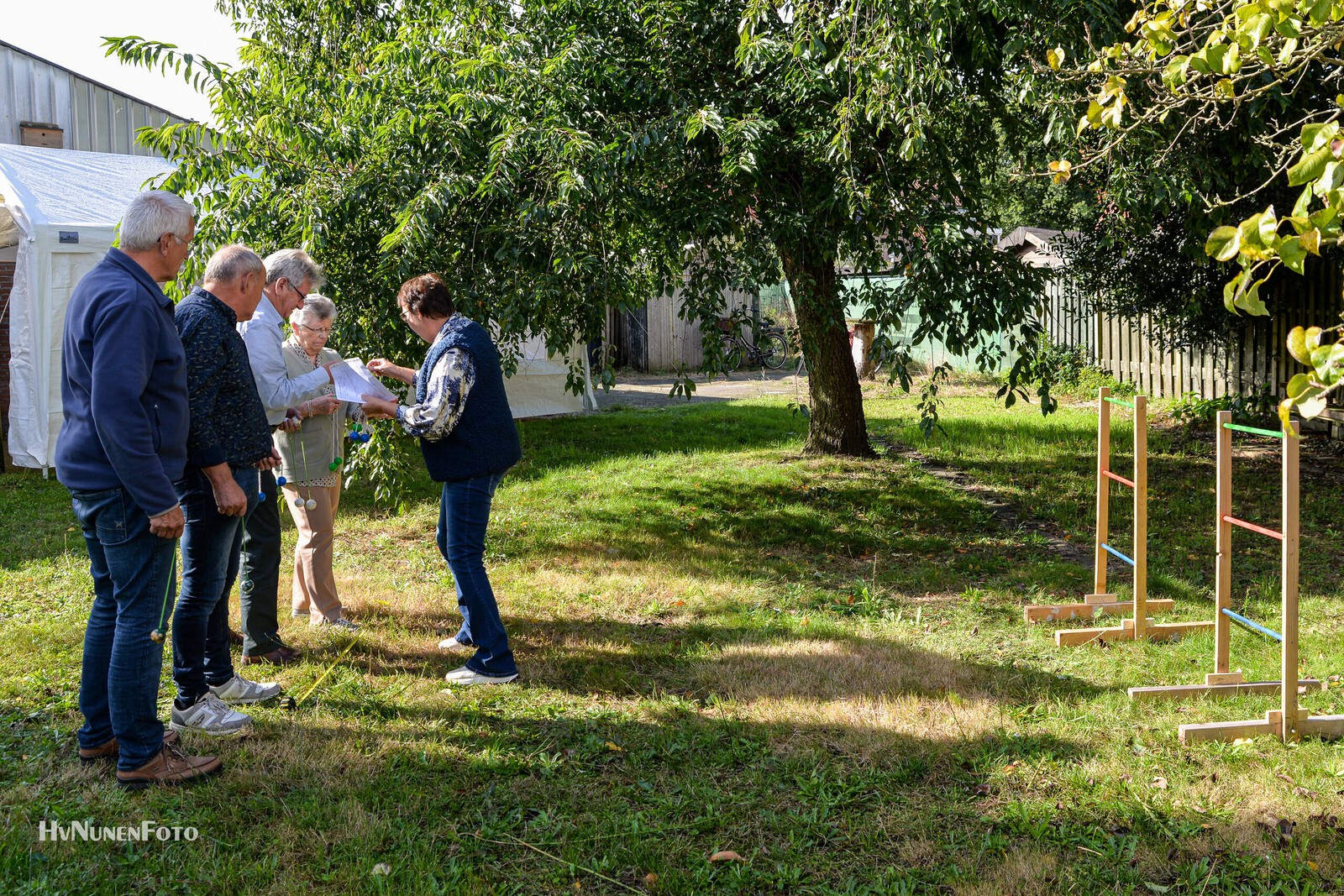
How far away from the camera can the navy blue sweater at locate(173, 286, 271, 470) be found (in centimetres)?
392

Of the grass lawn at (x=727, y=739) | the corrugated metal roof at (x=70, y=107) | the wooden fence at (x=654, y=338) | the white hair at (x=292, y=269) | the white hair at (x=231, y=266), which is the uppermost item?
the corrugated metal roof at (x=70, y=107)

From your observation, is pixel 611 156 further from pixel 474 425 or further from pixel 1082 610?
pixel 1082 610

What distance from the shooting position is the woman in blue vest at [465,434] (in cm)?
457

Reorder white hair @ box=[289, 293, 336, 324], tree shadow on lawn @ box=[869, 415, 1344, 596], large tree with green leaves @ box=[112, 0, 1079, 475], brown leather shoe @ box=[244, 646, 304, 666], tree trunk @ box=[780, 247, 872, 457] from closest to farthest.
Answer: brown leather shoe @ box=[244, 646, 304, 666] < white hair @ box=[289, 293, 336, 324] < large tree with green leaves @ box=[112, 0, 1079, 475] < tree shadow on lawn @ box=[869, 415, 1344, 596] < tree trunk @ box=[780, 247, 872, 457]

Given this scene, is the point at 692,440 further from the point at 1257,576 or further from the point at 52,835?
the point at 52,835

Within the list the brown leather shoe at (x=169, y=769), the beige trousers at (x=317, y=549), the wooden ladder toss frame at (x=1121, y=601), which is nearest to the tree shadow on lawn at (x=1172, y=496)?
the wooden ladder toss frame at (x=1121, y=601)

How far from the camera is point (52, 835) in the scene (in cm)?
A: 336

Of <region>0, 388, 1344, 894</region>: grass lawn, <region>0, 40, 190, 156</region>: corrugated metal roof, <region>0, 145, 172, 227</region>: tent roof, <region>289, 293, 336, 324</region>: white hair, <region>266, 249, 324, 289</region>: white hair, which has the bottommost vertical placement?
<region>0, 388, 1344, 894</region>: grass lawn

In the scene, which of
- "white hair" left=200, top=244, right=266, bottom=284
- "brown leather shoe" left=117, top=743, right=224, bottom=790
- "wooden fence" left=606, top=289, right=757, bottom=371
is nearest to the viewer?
"brown leather shoe" left=117, top=743, right=224, bottom=790

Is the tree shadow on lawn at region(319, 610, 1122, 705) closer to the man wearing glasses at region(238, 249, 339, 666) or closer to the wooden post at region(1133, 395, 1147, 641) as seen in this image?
the man wearing glasses at region(238, 249, 339, 666)

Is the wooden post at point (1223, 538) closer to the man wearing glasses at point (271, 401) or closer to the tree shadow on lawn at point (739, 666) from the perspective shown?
the tree shadow on lawn at point (739, 666)

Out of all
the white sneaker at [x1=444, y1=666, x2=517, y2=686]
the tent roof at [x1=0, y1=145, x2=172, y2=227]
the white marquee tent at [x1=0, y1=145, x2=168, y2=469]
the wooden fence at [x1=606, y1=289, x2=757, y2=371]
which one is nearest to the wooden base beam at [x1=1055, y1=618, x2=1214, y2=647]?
the white sneaker at [x1=444, y1=666, x2=517, y2=686]

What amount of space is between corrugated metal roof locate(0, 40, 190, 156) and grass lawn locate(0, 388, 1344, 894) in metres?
11.1

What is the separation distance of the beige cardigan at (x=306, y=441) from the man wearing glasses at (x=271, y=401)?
0.17 metres
